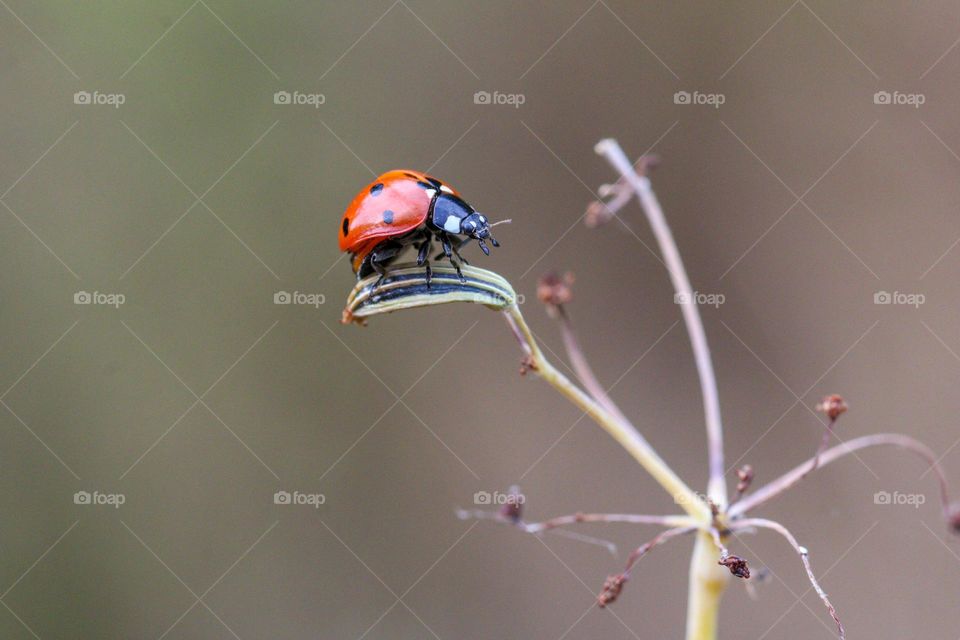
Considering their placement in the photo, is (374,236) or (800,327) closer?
(374,236)

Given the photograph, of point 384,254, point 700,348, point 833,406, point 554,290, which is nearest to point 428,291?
point 554,290

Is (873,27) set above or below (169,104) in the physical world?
above

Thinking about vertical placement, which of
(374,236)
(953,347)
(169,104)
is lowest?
(374,236)

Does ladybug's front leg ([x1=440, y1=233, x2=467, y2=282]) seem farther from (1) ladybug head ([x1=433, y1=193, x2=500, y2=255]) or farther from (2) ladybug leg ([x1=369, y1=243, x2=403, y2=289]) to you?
(2) ladybug leg ([x1=369, y1=243, x2=403, y2=289])

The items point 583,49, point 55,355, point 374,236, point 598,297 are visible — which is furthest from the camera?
point 598,297

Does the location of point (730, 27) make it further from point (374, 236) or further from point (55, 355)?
point (55, 355)

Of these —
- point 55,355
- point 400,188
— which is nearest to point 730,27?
point 400,188

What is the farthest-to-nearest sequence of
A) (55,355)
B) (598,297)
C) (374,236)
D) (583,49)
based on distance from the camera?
(598,297) < (583,49) < (55,355) < (374,236)


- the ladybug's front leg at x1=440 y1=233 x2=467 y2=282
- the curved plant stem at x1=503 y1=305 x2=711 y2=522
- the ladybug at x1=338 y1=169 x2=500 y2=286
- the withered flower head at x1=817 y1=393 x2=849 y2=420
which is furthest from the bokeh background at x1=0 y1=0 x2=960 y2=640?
the curved plant stem at x1=503 y1=305 x2=711 y2=522
